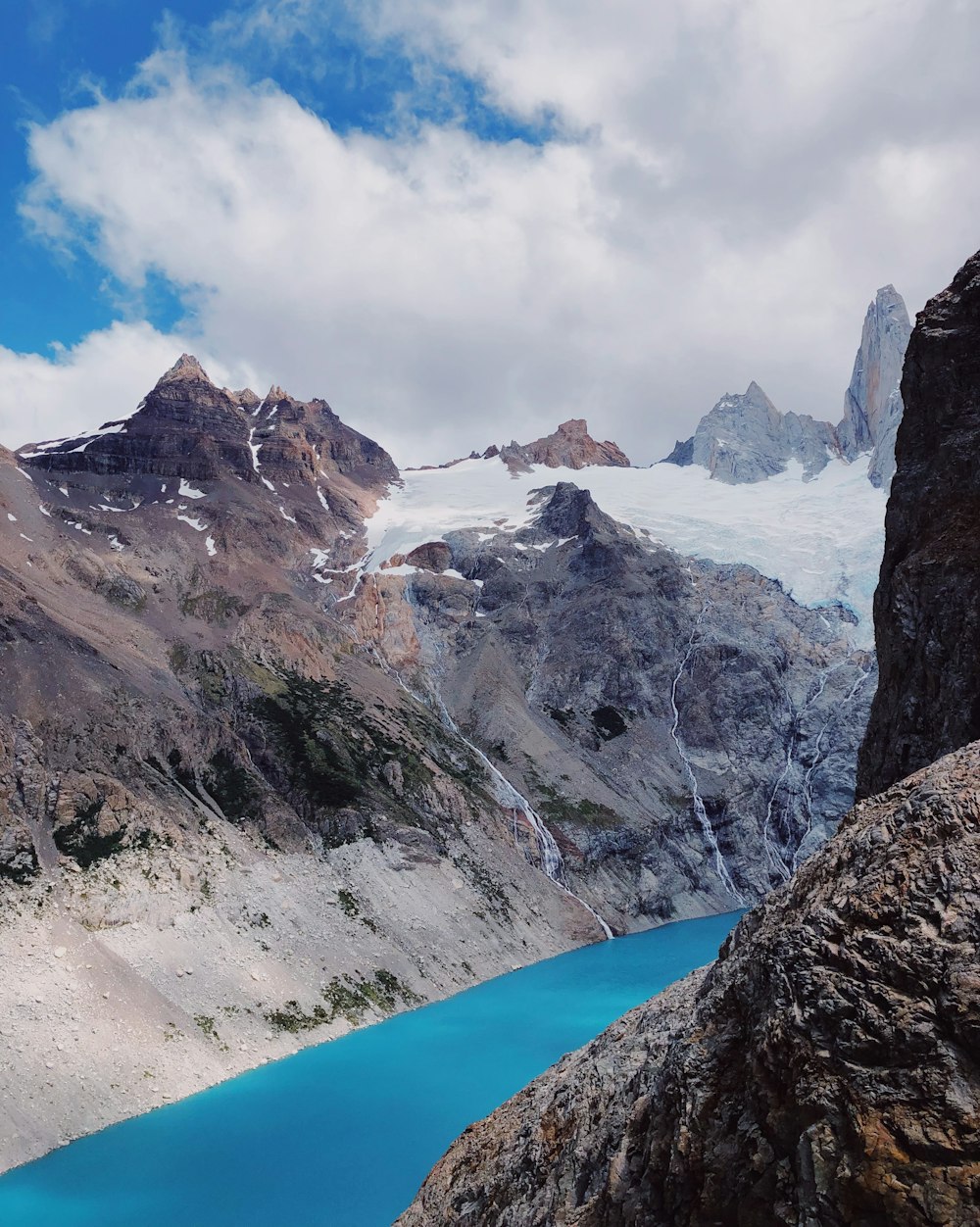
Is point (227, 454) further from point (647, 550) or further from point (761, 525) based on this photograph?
point (761, 525)

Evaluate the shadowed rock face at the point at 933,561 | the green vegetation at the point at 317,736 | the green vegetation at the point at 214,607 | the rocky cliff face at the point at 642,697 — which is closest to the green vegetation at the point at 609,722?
the rocky cliff face at the point at 642,697

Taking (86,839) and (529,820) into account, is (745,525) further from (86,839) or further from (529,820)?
(86,839)

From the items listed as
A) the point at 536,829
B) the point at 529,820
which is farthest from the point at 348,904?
the point at 529,820

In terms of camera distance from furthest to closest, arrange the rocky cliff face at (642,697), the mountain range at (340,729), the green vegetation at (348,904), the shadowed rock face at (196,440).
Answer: the shadowed rock face at (196,440) → the rocky cliff face at (642,697) → the green vegetation at (348,904) → the mountain range at (340,729)

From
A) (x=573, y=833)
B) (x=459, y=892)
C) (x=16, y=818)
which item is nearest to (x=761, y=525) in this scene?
(x=573, y=833)

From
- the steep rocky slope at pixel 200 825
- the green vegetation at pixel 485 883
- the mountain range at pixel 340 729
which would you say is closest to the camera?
the steep rocky slope at pixel 200 825

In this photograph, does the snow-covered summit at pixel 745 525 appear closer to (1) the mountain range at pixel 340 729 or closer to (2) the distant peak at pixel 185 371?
(1) the mountain range at pixel 340 729
